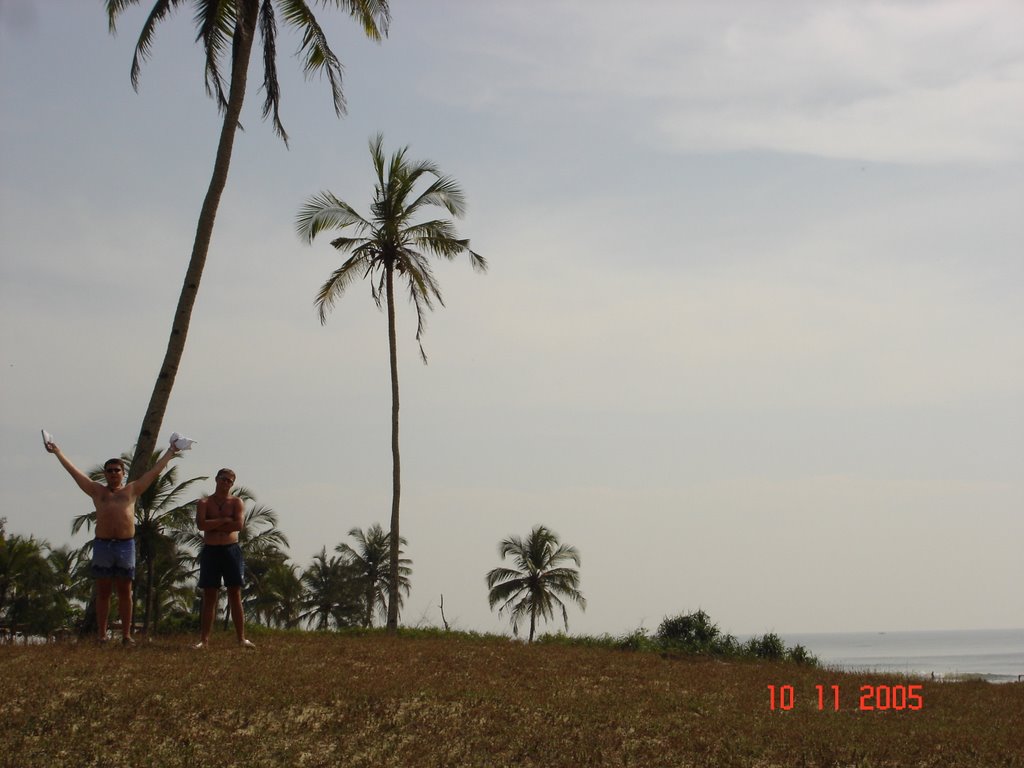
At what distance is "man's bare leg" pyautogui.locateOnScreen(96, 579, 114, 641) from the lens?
13.5 metres

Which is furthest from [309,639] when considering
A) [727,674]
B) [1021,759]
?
[1021,759]

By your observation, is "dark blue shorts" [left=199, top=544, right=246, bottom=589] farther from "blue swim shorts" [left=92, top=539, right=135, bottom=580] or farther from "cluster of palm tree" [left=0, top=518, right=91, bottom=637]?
"cluster of palm tree" [left=0, top=518, right=91, bottom=637]

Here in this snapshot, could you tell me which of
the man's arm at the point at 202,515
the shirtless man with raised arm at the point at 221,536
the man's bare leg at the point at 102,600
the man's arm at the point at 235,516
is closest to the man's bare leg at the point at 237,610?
the shirtless man with raised arm at the point at 221,536

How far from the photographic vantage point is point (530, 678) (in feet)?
46.1

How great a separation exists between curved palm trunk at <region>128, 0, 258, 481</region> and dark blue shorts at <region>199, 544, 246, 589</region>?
3237 millimetres

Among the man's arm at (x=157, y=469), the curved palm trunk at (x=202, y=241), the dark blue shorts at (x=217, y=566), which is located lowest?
the dark blue shorts at (x=217, y=566)

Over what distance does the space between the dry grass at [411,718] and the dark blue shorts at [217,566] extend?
0.99 metres

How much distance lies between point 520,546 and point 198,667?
45607mm

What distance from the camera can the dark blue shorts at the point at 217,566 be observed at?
13.9 meters

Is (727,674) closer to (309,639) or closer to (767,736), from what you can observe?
(767,736)

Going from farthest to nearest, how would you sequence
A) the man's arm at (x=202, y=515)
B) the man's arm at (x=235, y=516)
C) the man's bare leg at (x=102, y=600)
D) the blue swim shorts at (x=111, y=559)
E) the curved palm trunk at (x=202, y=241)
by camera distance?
the curved palm trunk at (x=202, y=241) < the man's arm at (x=235, y=516) < the man's arm at (x=202, y=515) < the man's bare leg at (x=102, y=600) < the blue swim shorts at (x=111, y=559)
